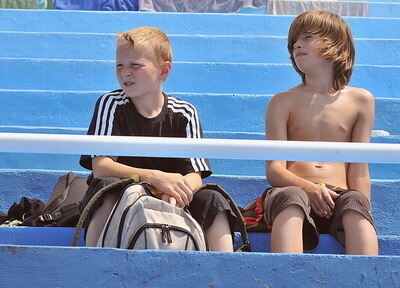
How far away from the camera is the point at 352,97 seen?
2.44 meters

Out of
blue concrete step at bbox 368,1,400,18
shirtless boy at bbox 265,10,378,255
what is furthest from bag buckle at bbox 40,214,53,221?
blue concrete step at bbox 368,1,400,18

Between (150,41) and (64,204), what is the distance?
1.66 feet

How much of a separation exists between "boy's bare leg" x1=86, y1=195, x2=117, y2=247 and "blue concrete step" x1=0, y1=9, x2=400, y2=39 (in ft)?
7.91

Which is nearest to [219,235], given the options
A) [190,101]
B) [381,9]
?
[190,101]

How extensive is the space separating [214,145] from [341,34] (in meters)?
1.00

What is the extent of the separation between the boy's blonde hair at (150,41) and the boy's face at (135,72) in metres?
0.01

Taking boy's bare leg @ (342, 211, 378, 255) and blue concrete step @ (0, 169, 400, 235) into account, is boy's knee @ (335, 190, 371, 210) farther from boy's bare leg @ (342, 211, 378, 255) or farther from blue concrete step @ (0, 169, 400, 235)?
blue concrete step @ (0, 169, 400, 235)

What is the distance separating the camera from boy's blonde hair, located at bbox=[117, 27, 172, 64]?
2293 mm

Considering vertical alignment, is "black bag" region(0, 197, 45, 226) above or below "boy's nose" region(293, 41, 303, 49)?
below

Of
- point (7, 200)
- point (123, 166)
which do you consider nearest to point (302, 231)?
point (123, 166)

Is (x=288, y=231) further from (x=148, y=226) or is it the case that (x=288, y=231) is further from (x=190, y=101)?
(x=190, y=101)

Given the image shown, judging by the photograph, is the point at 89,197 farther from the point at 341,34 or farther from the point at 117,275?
the point at 341,34

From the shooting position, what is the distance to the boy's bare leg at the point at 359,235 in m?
1.98

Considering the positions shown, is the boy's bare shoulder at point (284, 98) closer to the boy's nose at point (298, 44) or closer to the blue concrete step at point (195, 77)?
the boy's nose at point (298, 44)
